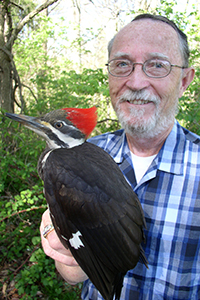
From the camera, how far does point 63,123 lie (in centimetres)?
145

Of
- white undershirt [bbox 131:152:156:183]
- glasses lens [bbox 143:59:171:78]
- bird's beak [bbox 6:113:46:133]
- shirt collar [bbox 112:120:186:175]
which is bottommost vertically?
white undershirt [bbox 131:152:156:183]

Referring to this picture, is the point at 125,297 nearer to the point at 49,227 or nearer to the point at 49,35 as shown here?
the point at 49,227

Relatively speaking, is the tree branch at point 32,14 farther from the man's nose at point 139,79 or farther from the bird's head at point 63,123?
the bird's head at point 63,123

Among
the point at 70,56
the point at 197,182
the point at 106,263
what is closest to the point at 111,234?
the point at 106,263

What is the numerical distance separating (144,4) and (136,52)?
4.01m

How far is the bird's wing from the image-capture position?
1361mm

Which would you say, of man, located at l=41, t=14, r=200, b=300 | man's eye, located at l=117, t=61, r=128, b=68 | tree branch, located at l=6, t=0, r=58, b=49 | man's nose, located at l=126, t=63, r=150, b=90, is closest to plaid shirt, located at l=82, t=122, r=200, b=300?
man, located at l=41, t=14, r=200, b=300

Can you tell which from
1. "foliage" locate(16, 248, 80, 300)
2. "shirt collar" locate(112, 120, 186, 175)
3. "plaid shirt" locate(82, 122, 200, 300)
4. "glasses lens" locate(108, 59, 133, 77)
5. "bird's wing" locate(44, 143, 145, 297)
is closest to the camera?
"bird's wing" locate(44, 143, 145, 297)

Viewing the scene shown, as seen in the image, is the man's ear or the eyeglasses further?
the man's ear

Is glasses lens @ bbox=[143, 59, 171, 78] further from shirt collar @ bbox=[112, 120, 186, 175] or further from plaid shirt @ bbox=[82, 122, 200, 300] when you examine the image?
plaid shirt @ bbox=[82, 122, 200, 300]

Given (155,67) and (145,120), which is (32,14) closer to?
(155,67)

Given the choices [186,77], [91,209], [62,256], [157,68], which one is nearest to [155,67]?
[157,68]

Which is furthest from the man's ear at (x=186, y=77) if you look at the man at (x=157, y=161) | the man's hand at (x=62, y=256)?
the man's hand at (x=62, y=256)

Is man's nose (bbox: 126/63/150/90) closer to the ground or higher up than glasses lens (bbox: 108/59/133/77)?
closer to the ground
